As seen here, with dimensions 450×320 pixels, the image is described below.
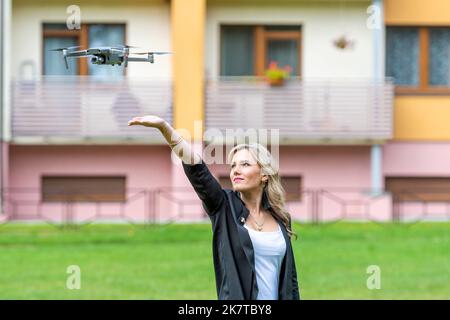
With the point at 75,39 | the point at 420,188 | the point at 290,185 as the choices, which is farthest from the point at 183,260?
the point at 420,188

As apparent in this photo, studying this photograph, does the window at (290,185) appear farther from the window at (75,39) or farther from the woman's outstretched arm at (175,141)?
the woman's outstretched arm at (175,141)

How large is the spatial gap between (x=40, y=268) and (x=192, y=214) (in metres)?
9.89

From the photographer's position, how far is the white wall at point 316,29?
30547mm

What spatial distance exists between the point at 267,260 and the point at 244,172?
22.1 inches

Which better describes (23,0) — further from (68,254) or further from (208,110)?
(68,254)

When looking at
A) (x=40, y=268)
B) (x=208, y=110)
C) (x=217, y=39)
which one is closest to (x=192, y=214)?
(x=208, y=110)

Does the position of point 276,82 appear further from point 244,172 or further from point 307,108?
point 244,172

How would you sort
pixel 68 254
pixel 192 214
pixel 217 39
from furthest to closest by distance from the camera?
pixel 217 39 → pixel 192 214 → pixel 68 254

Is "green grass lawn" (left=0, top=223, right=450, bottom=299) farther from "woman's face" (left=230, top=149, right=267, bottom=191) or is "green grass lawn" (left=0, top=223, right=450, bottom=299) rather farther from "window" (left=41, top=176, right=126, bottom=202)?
"woman's face" (left=230, top=149, right=267, bottom=191)

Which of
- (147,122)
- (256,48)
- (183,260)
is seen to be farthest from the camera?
(256,48)

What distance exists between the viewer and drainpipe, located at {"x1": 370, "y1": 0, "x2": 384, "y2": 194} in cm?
2986

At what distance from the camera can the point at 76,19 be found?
6832mm

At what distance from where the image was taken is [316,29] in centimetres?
3070

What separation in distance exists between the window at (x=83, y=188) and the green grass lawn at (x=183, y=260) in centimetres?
386
